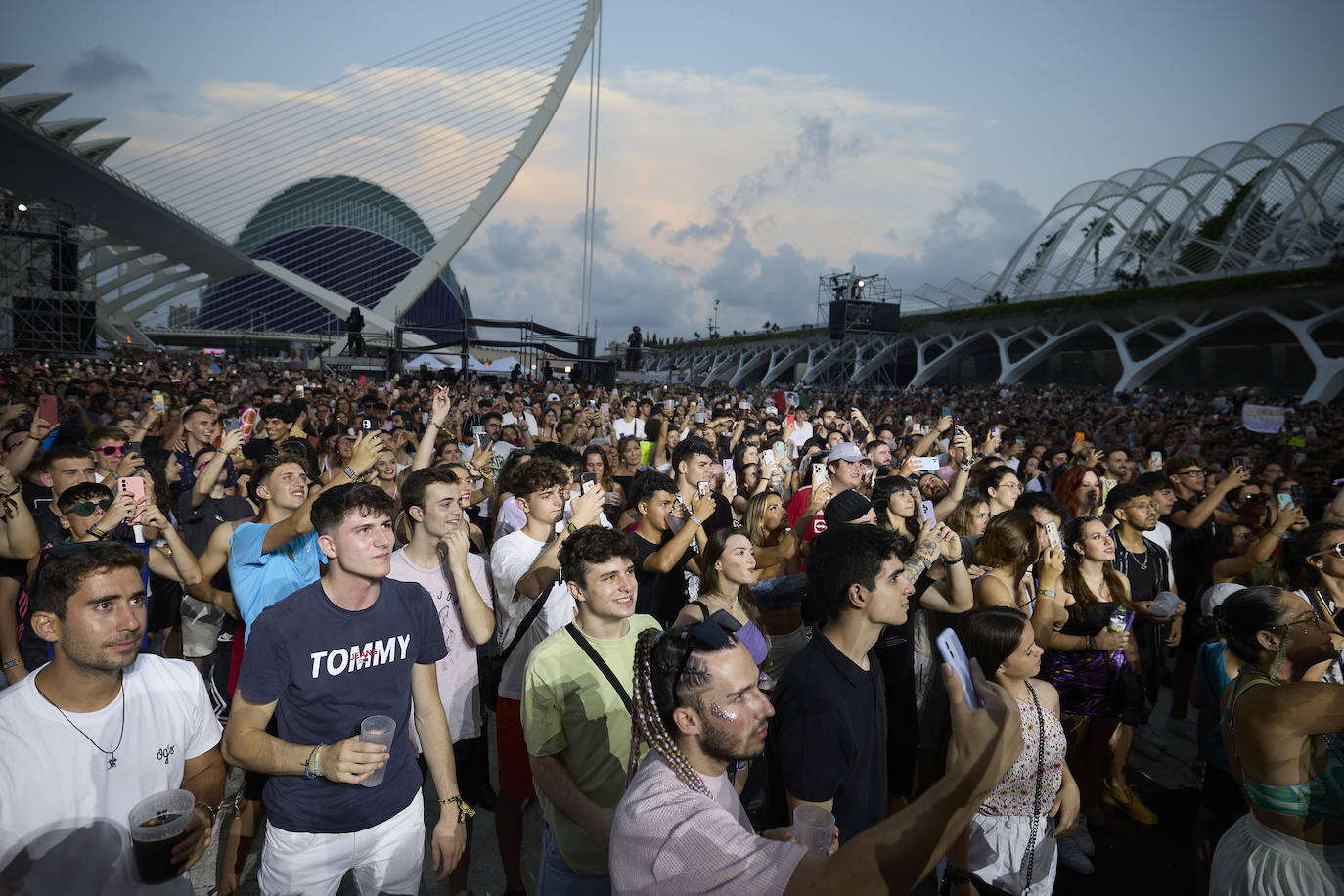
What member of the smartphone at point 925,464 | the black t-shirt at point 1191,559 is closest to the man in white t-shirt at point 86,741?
the smartphone at point 925,464

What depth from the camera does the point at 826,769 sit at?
2.16 meters

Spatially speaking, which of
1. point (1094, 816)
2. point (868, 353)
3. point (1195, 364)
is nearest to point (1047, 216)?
point (868, 353)

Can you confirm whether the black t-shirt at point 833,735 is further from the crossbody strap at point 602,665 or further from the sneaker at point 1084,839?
the sneaker at point 1084,839

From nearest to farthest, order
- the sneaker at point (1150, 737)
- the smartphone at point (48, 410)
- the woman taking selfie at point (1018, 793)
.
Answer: the woman taking selfie at point (1018, 793)
the sneaker at point (1150, 737)
the smartphone at point (48, 410)

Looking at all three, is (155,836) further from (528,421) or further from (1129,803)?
(528,421)

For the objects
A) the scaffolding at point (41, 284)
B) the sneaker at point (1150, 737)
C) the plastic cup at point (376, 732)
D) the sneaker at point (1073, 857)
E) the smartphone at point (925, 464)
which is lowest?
the sneaker at point (1150, 737)

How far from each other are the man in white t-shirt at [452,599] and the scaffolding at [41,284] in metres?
33.3

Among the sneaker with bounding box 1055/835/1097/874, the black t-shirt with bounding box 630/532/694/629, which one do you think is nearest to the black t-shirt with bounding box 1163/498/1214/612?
the sneaker with bounding box 1055/835/1097/874

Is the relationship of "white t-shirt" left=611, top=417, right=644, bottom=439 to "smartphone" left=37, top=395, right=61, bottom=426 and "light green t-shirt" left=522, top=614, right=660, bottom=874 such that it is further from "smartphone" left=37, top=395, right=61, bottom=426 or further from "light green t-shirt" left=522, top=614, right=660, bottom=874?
"light green t-shirt" left=522, top=614, right=660, bottom=874

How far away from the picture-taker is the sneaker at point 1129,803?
378cm

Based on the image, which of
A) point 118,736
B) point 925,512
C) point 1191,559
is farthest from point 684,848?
point 1191,559

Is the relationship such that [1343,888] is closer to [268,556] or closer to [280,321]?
[268,556]

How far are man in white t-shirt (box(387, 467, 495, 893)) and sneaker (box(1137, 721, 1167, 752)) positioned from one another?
4276 millimetres

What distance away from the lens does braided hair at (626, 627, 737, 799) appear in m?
1.55
